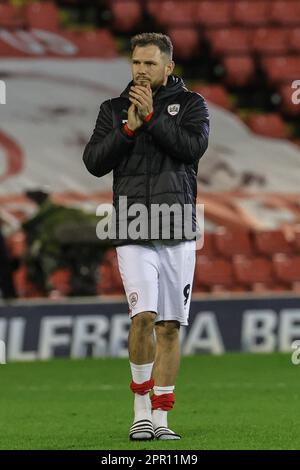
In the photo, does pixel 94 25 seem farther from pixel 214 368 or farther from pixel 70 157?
pixel 214 368

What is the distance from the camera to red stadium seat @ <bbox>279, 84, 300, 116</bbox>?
64.8 ft

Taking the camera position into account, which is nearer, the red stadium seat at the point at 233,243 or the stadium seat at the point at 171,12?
the red stadium seat at the point at 233,243

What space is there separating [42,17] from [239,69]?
3.00m

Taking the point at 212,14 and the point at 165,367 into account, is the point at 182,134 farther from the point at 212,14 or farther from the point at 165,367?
the point at 212,14

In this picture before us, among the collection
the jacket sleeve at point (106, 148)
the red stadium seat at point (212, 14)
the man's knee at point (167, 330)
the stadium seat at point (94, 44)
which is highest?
the red stadium seat at point (212, 14)

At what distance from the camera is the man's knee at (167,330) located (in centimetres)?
677

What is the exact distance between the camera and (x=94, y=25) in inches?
831

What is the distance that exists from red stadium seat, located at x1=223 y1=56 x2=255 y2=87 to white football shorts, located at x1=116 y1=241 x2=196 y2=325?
13.7 m

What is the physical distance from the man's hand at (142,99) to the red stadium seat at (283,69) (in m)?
13.5

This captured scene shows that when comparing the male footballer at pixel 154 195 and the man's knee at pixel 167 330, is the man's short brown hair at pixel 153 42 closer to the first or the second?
the male footballer at pixel 154 195

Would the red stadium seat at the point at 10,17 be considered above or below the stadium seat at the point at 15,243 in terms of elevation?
above

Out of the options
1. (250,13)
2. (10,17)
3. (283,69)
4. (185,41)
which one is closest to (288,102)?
(283,69)

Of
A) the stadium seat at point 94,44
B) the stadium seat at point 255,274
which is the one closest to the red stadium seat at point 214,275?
the stadium seat at point 255,274
